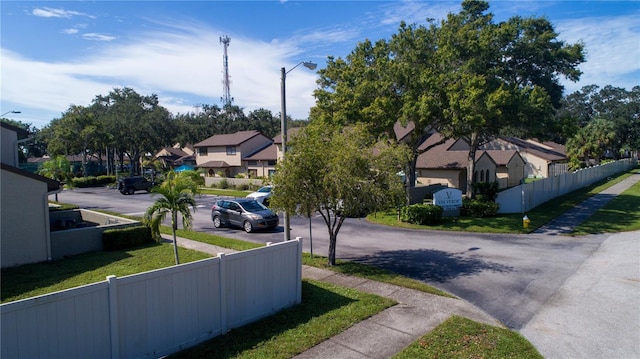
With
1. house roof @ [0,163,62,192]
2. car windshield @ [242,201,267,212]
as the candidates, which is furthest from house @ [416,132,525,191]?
house roof @ [0,163,62,192]

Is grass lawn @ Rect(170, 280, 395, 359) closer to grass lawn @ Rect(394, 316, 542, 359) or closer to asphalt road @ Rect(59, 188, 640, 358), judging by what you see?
grass lawn @ Rect(394, 316, 542, 359)

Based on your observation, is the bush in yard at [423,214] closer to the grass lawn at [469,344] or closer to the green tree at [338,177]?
the green tree at [338,177]

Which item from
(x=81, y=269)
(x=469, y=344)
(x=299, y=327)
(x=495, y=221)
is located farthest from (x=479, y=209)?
(x=81, y=269)

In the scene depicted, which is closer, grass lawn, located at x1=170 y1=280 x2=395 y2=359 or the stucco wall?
grass lawn, located at x1=170 y1=280 x2=395 y2=359

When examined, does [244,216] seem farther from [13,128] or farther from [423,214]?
[13,128]

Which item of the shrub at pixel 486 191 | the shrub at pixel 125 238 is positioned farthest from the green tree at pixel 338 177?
the shrub at pixel 486 191

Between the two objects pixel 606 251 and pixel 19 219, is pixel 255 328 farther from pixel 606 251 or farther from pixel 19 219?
pixel 606 251
